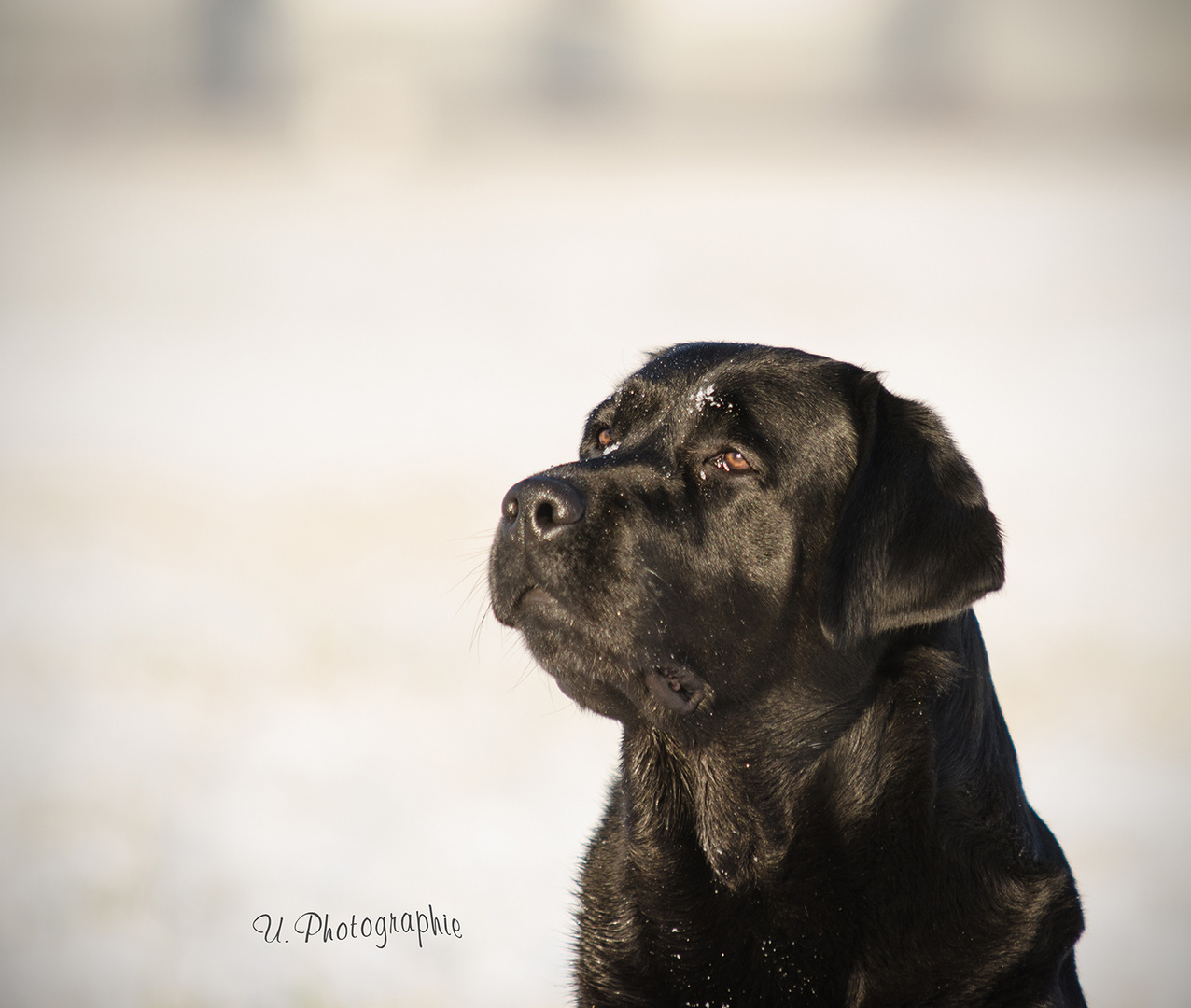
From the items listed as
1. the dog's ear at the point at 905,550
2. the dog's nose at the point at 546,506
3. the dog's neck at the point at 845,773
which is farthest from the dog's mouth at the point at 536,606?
the dog's ear at the point at 905,550

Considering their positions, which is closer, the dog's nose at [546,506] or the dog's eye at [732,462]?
the dog's nose at [546,506]

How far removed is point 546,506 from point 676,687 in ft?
2.01

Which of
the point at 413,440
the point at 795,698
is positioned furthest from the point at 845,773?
the point at 413,440

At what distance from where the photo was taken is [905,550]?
281 centimetres

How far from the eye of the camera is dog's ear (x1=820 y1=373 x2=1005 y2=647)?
277cm

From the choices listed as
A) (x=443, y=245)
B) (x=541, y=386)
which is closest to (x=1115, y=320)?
(x=541, y=386)

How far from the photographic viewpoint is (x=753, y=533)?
9.72 feet

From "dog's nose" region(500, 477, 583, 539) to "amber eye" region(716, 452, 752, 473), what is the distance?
458mm

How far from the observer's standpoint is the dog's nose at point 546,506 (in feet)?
9.19
